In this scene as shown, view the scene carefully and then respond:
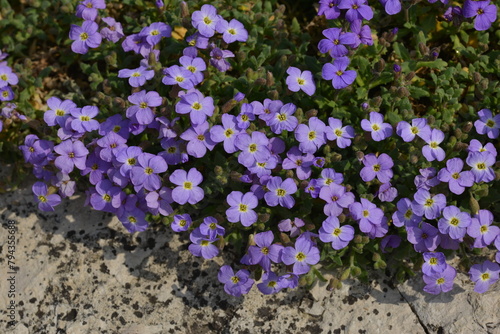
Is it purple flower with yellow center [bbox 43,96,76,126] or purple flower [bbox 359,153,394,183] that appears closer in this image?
purple flower [bbox 359,153,394,183]

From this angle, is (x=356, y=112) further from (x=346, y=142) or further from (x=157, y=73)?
(x=157, y=73)

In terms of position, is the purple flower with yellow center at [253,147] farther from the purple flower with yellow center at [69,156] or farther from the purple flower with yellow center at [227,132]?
the purple flower with yellow center at [69,156]

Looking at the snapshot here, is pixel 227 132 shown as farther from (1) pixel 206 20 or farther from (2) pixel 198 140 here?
(1) pixel 206 20

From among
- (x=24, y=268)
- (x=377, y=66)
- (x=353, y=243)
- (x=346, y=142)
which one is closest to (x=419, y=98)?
(x=377, y=66)

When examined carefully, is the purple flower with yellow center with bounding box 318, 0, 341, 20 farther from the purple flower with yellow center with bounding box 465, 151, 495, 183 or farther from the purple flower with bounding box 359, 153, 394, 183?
the purple flower with yellow center with bounding box 465, 151, 495, 183

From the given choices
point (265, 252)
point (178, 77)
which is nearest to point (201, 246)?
point (265, 252)

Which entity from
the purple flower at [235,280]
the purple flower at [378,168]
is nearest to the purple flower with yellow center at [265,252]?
the purple flower at [235,280]

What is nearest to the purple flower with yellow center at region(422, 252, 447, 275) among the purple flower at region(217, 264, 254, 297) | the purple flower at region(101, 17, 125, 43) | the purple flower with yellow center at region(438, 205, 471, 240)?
the purple flower with yellow center at region(438, 205, 471, 240)
